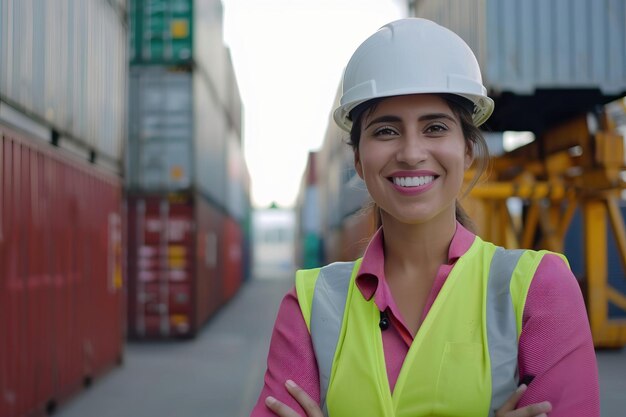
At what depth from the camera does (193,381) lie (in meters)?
8.73

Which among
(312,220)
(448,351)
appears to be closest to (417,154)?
(448,351)

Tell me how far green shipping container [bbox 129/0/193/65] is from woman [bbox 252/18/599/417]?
11.2 meters

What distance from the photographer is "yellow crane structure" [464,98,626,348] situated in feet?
31.5

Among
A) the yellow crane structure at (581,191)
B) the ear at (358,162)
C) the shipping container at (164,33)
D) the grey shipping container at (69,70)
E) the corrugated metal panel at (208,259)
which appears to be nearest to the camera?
the ear at (358,162)

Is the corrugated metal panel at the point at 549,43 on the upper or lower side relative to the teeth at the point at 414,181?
upper

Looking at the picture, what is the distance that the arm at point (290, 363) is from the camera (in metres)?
1.76

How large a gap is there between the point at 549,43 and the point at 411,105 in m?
7.96

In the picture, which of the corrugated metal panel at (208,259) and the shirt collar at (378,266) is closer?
the shirt collar at (378,266)

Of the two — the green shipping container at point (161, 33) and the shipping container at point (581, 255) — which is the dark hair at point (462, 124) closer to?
the shipping container at point (581, 255)


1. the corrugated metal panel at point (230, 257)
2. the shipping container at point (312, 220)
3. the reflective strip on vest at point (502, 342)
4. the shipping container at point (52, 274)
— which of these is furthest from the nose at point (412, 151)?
the shipping container at point (312, 220)

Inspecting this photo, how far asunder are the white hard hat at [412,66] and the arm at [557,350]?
50 centimetres

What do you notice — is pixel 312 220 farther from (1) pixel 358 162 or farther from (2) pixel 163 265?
(1) pixel 358 162

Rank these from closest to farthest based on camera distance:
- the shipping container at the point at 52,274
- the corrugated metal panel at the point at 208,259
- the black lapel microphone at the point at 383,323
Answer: the black lapel microphone at the point at 383,323
the shipping container at the point at 52,274
the corrugated metal panel at the point at 208,259

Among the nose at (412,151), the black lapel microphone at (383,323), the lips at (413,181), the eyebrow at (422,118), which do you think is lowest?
the black lapel microphone at (383,323)
